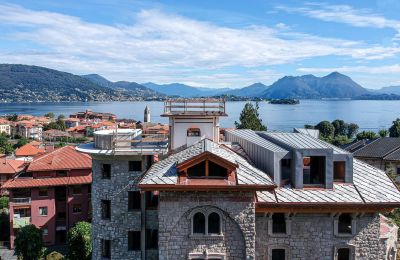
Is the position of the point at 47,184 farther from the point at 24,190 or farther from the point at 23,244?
the point at 23,244

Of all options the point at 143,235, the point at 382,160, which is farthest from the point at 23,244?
the point at 382,160

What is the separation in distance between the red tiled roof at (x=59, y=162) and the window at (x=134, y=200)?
85.5ft

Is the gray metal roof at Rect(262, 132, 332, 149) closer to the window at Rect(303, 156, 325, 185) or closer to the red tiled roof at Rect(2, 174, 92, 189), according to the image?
the window at Rect(303, 156, 325, 185)

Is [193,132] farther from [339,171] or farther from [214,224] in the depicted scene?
[339,171]

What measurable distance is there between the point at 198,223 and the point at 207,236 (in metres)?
0.74

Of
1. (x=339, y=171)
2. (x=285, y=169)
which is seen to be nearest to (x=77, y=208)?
(x=285, y=169)

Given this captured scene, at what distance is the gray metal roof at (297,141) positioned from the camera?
21.7 metres

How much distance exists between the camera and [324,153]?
21031mm

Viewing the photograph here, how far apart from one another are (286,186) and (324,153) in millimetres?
2605

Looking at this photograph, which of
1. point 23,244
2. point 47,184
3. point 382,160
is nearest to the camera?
point 23,244

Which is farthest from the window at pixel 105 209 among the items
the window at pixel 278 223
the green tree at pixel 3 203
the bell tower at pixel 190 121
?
the green tree at pixel 3 203

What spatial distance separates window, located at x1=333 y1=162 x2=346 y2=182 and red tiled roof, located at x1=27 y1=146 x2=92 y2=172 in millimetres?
34016

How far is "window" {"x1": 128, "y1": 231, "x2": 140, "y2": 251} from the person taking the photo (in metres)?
24.9

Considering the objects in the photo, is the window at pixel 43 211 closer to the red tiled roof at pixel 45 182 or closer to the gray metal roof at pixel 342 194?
the red tiled roof at pixel 45 182
